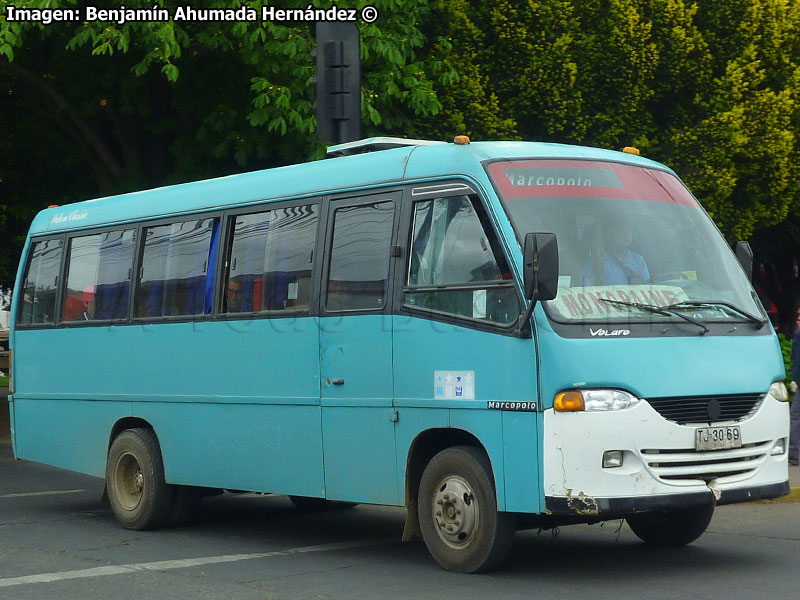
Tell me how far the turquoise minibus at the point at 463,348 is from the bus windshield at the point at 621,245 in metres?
0.02

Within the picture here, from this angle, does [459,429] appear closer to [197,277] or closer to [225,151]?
[197,277]

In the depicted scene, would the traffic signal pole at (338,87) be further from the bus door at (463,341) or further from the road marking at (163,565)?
the road marking at (163,565)

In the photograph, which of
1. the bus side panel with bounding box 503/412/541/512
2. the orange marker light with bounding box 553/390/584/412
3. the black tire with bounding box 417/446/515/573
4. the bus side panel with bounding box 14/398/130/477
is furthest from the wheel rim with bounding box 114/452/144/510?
the orange marker light with bounding box 553/390/584/412

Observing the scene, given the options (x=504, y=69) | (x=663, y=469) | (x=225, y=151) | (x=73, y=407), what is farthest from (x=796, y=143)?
(x=663, y=469)

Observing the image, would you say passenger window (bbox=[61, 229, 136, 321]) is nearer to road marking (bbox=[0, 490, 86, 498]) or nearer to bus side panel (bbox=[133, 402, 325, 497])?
bus side panel (bbox=[133, 402, 325, 497])

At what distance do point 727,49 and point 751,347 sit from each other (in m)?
15.6

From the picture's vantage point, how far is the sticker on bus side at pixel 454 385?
8328 millimetres

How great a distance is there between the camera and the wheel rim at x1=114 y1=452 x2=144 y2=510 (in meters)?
11.4

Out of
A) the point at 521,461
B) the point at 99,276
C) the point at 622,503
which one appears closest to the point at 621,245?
the point at 521,461

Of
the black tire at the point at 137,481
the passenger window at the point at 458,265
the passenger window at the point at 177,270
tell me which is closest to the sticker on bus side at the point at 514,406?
the passenger window at the point at 458,265

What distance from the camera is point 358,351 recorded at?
916cm

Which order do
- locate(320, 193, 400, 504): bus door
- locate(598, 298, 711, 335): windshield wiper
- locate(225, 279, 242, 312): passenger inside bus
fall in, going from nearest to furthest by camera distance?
locate(598, 298, 711, 335): windshield wiper < locate(320, 193, 400, 504): bus door < locate(225, 279, 242, 312): passenger inside bus

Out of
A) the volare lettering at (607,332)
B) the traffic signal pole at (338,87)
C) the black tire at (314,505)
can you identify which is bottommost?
the black tire at (314,505)

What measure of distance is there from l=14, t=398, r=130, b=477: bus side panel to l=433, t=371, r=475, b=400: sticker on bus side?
12.8 feet
